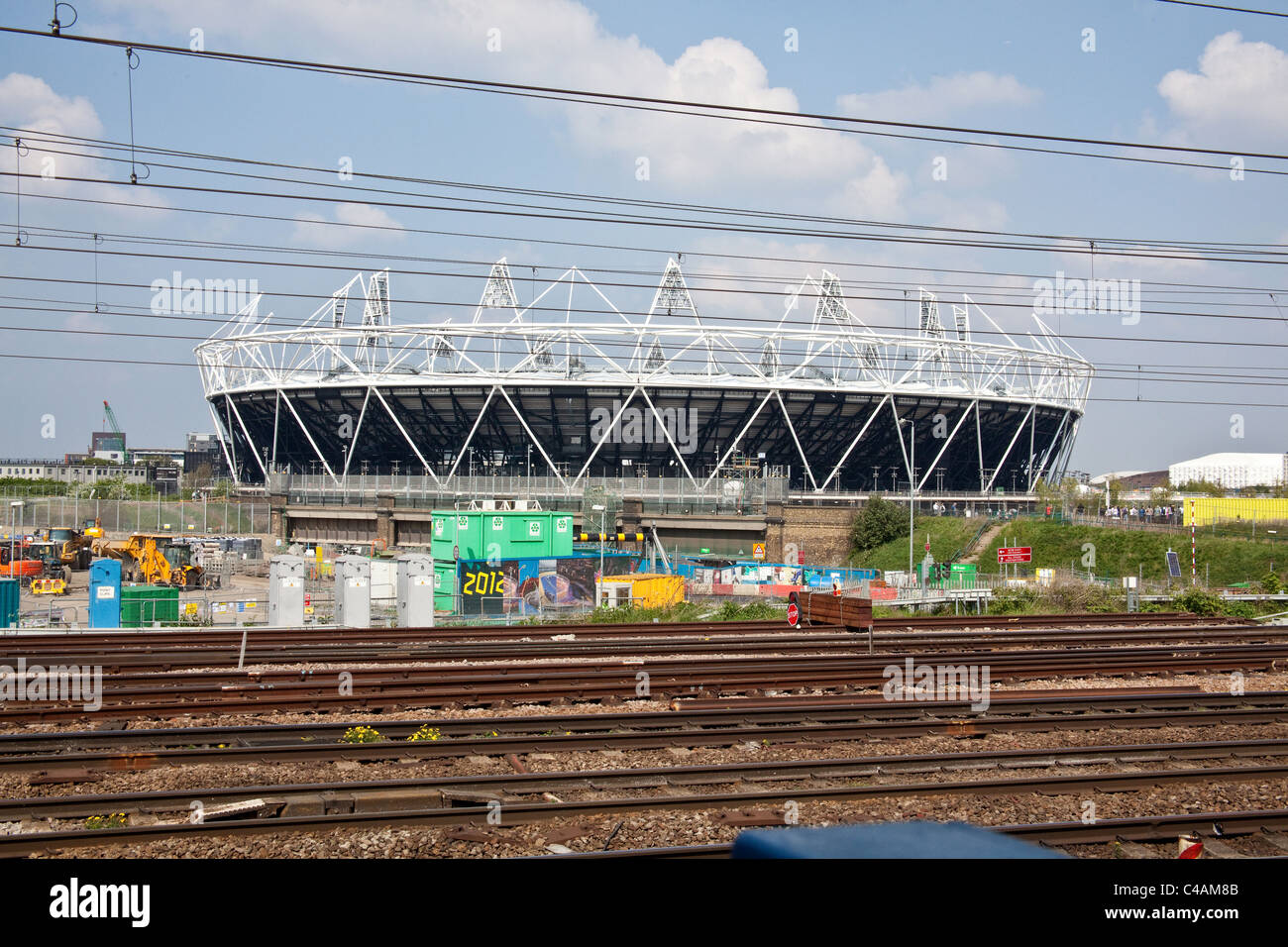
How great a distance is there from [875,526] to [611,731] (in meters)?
32.7

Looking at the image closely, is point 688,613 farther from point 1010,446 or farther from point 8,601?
point 1010,446

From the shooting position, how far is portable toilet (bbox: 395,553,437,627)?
16000mm

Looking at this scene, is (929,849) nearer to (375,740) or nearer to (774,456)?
(375,740)

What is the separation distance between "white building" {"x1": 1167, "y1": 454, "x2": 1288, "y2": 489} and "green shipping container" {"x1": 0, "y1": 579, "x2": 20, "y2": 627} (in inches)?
4460

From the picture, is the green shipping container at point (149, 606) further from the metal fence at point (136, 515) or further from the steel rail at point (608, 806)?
the metal fence at point (136, 515)

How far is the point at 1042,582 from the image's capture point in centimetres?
2512

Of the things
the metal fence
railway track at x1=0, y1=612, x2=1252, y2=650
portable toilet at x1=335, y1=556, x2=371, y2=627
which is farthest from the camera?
the metal fence

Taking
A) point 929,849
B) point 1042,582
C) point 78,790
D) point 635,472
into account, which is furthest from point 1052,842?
point 635,472

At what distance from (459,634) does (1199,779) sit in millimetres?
10624

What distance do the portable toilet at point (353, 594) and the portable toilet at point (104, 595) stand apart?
167 inches

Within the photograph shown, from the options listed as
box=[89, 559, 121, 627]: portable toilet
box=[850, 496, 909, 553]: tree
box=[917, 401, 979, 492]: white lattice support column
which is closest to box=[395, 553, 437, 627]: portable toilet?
box=[89, 559, 121, 627]: portable toilet

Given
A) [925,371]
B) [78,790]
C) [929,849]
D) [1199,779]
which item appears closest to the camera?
[929,849]

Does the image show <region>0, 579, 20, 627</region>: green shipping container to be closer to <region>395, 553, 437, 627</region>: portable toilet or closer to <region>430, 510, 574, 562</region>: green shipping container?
<region>395, 553, 437, 627</region>: portable toilet
